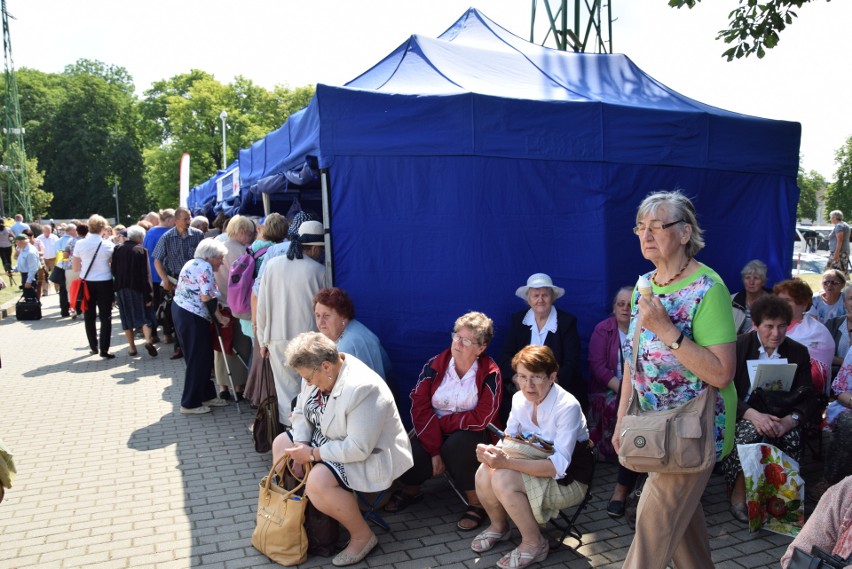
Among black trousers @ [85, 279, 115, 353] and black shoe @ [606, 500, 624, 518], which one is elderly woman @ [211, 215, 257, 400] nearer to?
black trousers @ [85, 279, 115, 353]

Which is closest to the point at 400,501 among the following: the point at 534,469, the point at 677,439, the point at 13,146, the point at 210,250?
the point at 534,469

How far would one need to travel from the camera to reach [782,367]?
13.0ft

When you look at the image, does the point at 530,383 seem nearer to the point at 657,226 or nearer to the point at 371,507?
the point at 371,507

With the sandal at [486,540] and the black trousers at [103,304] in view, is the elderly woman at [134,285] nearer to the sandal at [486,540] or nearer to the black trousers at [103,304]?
the black trousers at [103,304]

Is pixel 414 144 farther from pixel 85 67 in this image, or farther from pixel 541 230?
pixel 85 67

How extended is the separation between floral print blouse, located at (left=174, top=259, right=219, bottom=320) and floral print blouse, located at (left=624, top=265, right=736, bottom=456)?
4424mm

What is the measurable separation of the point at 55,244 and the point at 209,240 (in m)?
11.5

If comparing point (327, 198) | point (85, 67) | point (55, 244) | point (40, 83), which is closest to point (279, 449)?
point (327, 198)

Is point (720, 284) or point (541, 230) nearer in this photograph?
point (720, 284)

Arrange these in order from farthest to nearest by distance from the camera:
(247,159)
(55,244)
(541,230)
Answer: (55,244)
(247,159)
(541,230)

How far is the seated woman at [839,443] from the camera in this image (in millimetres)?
3861

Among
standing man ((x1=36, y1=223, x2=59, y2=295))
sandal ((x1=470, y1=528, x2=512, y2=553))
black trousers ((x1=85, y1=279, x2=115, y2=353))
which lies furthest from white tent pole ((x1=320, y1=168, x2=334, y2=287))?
standing man ((x1=36, y1=223, x2=59, y2=295))

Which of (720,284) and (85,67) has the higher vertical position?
(85,67)

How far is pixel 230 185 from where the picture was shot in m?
9.54
